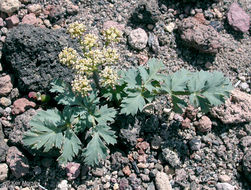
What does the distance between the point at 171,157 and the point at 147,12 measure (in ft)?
8.07

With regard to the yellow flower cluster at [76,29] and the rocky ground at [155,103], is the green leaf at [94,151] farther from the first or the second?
the yellow flower cluster at [76,29]

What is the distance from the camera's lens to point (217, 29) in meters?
5.65

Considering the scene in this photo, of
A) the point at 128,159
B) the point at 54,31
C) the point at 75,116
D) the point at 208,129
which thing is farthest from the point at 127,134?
the point at 54,31

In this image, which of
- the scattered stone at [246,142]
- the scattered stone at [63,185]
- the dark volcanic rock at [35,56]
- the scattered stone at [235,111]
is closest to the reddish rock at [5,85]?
the dark volcanic rock at [35,56]

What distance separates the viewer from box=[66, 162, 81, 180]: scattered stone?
4680 mm

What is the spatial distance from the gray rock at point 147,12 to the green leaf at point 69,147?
2402 mm

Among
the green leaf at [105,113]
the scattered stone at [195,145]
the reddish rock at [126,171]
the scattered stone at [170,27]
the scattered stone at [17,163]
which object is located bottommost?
the reddish rock at [126,171]

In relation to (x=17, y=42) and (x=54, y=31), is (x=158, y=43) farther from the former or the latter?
(x=17, y=42)

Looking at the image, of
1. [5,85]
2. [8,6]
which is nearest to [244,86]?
[5,85]

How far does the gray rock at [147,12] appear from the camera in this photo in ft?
17.5

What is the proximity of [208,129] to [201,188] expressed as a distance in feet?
3.06

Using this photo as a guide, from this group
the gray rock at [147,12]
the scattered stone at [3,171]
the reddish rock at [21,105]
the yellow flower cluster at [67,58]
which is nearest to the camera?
the yellow flower cluster at [67,58]

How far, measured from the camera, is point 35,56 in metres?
4.84

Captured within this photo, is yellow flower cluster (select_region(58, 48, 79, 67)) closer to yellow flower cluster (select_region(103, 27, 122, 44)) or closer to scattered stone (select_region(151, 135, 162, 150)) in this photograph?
yellow flower cluster (select_region(103, 27, 122, 44))
